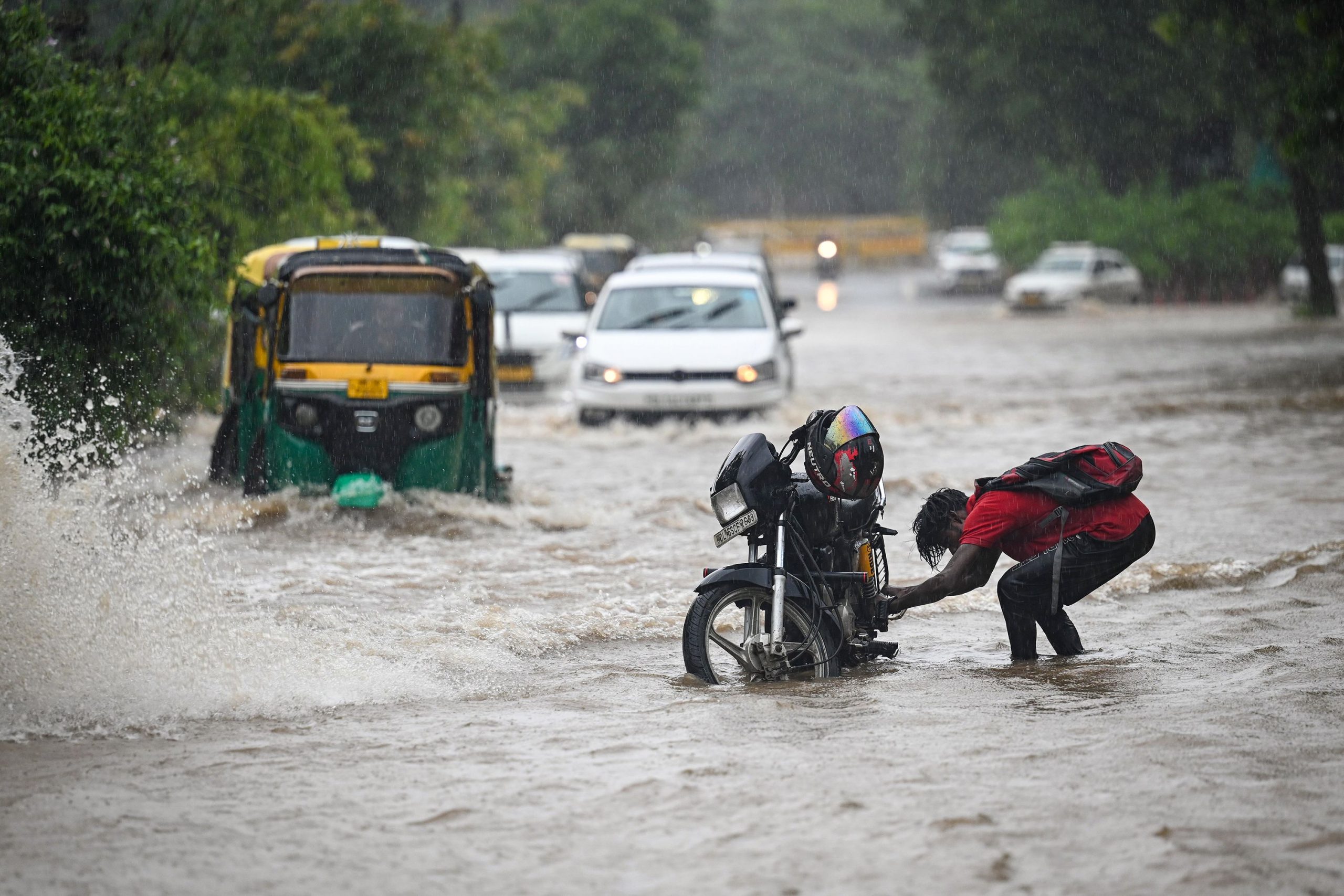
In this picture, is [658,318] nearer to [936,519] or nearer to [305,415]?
[305,415]

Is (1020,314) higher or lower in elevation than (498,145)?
lower

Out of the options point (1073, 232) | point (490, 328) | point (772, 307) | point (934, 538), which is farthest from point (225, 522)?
point (1073, 232)

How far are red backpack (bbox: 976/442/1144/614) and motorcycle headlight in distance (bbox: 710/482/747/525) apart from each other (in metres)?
1.15

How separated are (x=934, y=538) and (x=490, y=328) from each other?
203 inches

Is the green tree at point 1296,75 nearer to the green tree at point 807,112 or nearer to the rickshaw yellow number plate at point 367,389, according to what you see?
the rickshaw yellow number plate at point 367,389

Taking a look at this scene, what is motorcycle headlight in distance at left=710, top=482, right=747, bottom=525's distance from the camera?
7098mm

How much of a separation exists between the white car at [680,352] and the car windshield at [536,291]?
266 cm

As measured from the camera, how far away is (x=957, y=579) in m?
7.27

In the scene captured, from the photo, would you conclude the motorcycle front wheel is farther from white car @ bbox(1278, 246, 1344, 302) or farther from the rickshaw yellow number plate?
white car @ bbox(1278, 246, 1344, 302)

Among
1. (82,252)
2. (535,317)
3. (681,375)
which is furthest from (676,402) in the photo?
(82,252)

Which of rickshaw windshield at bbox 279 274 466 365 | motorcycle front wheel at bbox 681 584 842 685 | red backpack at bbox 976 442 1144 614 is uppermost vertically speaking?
rickshaw windshield at bbox 279 274 466 365

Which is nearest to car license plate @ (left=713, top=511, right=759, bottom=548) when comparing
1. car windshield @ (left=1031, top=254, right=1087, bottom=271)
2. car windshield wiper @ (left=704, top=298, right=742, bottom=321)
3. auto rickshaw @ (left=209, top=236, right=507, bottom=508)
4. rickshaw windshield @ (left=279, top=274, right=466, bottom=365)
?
auto rickshaw @ (left=209, top=236, right=507, bottom=508)

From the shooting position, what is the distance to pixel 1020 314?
137 ft

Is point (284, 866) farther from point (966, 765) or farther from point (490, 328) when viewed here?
point (490, 328)
